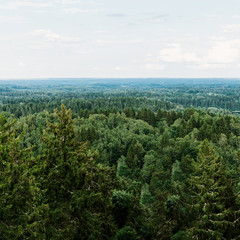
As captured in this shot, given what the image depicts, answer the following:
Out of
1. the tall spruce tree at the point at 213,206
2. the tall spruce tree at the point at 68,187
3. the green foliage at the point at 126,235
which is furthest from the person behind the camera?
the green foliage at the point at 126,235

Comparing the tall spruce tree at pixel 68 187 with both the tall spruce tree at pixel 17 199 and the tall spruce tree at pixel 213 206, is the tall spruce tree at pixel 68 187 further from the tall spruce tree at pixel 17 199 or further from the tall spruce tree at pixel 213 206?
the tall spruce tree at pixel 213 206

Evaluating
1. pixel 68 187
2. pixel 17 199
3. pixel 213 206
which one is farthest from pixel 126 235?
pixel 17 199

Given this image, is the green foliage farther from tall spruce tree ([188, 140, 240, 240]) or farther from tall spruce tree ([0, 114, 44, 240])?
tall spruce tree ([0, 114, 44, 240])

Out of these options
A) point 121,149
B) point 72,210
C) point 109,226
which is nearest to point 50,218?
point 72,210

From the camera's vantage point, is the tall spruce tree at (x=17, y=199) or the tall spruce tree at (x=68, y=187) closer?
the tall spruce tree at (x=17, y=199)

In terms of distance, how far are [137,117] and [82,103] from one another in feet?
258

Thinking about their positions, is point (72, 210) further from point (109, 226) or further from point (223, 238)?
point (223, 238)

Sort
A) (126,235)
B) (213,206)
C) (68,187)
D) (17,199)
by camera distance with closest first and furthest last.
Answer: (17,199) < (68,187) < (213,206) < (126,235)

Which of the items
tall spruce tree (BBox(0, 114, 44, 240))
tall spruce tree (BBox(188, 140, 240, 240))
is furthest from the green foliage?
tall spruce tree (BBox(0, 114, 44, 240))

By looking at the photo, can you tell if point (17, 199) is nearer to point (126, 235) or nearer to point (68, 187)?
point (68, 187)

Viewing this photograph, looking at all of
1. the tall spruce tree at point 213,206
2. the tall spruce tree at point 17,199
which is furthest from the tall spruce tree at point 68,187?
the tall spruce tree at point 213,206

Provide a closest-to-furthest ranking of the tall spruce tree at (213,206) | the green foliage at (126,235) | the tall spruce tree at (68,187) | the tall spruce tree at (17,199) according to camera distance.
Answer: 1. the tall spruce tree at (17,199)
2. the tall spruce tree at (68,187)
3. the tall spruce tree at (213,206)
4. the green foliage at (126,235)

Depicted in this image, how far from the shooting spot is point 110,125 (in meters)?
114

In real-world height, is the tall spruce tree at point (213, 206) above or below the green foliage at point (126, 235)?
above
